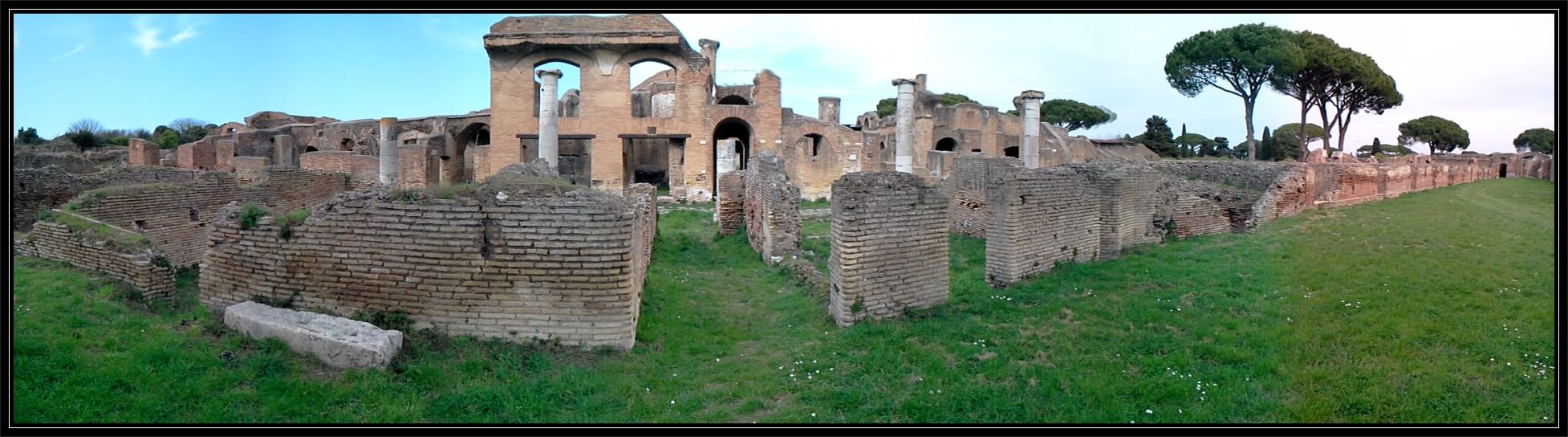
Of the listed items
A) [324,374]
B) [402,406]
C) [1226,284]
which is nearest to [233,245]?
[324,374]

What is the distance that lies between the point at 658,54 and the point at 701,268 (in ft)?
58.3

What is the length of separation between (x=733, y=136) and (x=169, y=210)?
24077mm

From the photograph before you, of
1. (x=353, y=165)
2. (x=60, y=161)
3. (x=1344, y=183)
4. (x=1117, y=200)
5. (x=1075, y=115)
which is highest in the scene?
(x=1075, y=115)

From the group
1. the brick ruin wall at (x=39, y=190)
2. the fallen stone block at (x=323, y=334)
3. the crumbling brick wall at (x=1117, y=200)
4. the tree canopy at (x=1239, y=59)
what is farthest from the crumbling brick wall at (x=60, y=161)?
the tree canopy at (x=1239, y=59)

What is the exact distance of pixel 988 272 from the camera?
9.20m

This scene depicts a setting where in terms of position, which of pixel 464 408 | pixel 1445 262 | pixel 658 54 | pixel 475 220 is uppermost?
pixel 658 54

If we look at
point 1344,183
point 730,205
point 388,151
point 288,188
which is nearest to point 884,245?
point 730,205

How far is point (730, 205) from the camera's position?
1636 cm

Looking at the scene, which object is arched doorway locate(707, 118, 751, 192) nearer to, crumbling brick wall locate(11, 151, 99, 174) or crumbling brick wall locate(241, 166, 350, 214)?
crumbling brick wall locate(241, 166, 350, 214)

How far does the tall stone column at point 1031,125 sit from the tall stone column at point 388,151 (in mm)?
16728

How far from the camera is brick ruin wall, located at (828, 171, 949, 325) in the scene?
7.16 m

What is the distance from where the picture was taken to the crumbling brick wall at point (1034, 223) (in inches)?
352

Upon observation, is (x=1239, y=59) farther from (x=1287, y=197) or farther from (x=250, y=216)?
(x=250, y=216)

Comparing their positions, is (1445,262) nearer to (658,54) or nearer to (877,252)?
(877,252)
